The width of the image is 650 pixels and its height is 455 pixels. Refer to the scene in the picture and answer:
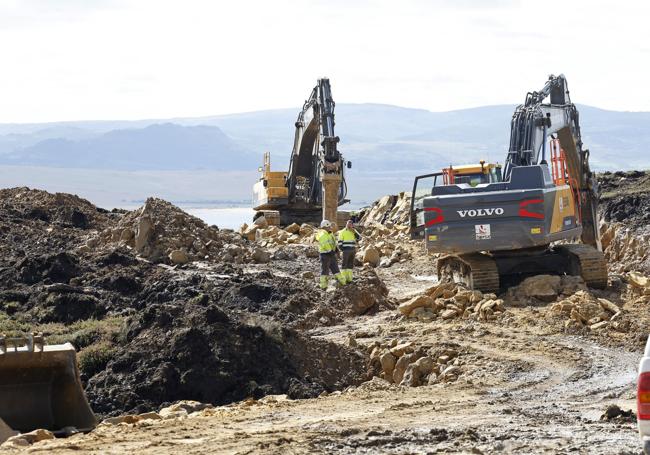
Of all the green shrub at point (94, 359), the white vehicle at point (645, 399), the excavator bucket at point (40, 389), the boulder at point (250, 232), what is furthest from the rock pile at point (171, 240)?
the white vehicle at point (645, 399)

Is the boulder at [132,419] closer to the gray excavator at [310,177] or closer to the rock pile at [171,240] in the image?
the rock pile at [171,240]

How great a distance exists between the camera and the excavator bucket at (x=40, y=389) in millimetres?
11242

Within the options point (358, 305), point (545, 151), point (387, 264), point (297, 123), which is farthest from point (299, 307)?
point (297, 123)

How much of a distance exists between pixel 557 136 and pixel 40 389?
42.9 feet

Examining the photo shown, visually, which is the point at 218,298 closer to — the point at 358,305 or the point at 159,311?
the point at 358,305

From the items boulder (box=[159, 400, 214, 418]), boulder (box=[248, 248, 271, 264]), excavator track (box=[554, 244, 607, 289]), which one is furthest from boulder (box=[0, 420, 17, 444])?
boulder (box=[248, 248, 271, 264])

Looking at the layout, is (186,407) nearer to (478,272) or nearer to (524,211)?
(478,272)

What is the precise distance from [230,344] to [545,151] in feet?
27.6

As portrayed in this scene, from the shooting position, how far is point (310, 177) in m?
36.0

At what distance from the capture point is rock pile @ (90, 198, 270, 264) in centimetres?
2620

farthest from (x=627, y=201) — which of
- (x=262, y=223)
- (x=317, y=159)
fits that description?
(x=262, y=223)

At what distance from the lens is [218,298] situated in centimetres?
2034

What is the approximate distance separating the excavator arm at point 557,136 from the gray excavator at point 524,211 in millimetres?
17

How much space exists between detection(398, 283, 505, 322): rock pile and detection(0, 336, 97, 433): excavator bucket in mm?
7537
